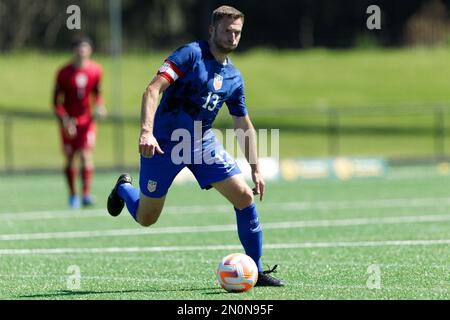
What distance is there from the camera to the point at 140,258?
417 inches

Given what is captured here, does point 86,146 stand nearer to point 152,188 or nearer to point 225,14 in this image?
point 152,188

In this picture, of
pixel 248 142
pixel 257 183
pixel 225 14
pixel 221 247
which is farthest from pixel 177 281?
pixel 221 247

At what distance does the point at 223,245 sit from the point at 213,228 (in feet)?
6.40

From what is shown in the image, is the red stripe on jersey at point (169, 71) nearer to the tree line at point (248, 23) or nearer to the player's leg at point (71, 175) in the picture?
the player's leg at point (71, 175)

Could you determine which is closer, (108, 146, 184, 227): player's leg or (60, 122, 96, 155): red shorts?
(108, 146, 184, 227): player's leg

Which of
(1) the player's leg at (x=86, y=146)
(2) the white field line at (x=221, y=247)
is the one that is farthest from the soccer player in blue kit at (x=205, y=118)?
(1) the player's leg at (x=86, y=146)

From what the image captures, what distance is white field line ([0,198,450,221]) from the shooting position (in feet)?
51.3

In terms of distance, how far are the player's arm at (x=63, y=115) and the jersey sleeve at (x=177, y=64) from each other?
29.0ft

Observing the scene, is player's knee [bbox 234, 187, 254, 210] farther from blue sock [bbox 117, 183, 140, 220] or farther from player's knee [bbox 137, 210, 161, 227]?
blue sock [bbox 117, 183, 140, 220]

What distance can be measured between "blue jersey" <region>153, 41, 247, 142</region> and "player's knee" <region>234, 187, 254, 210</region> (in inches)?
24.4

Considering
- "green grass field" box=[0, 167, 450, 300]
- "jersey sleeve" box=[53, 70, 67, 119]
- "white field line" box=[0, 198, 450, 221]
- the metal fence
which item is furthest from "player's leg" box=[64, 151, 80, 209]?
the metal fence

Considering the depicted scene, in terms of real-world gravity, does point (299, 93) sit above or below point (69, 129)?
above

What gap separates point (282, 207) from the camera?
53.9ft
